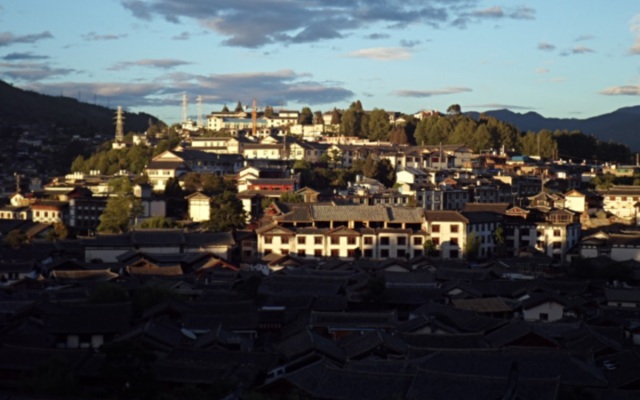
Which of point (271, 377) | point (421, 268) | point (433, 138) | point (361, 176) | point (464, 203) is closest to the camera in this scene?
point (271, 377)

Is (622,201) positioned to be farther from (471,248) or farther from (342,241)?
(342,241)

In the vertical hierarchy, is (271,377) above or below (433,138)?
below

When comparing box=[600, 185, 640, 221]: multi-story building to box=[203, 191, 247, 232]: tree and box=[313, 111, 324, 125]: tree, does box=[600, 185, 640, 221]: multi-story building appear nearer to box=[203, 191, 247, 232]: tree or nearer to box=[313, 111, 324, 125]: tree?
box=[203, 191, 247, 232]: tree

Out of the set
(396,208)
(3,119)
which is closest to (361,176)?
(396,208)

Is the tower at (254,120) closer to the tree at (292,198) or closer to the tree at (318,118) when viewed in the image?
the tree at (318,118)

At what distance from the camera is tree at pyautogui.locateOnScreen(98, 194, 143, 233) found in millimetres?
28734

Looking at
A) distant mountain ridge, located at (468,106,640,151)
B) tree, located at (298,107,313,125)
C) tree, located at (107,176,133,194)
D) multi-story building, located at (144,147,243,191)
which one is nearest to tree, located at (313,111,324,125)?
tree, located at (298,107,313,125)

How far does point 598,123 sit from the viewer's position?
359 feet

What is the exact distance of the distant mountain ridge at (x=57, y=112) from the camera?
2606 inches

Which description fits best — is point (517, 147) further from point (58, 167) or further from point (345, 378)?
point (345, 378)

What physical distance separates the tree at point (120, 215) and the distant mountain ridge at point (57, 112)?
3072 cm

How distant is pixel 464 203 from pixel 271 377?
20265 mm

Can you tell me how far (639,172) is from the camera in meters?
36.4

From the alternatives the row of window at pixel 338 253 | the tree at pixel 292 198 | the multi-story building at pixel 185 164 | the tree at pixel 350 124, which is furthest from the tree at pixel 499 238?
the tree at pixel 350 124
